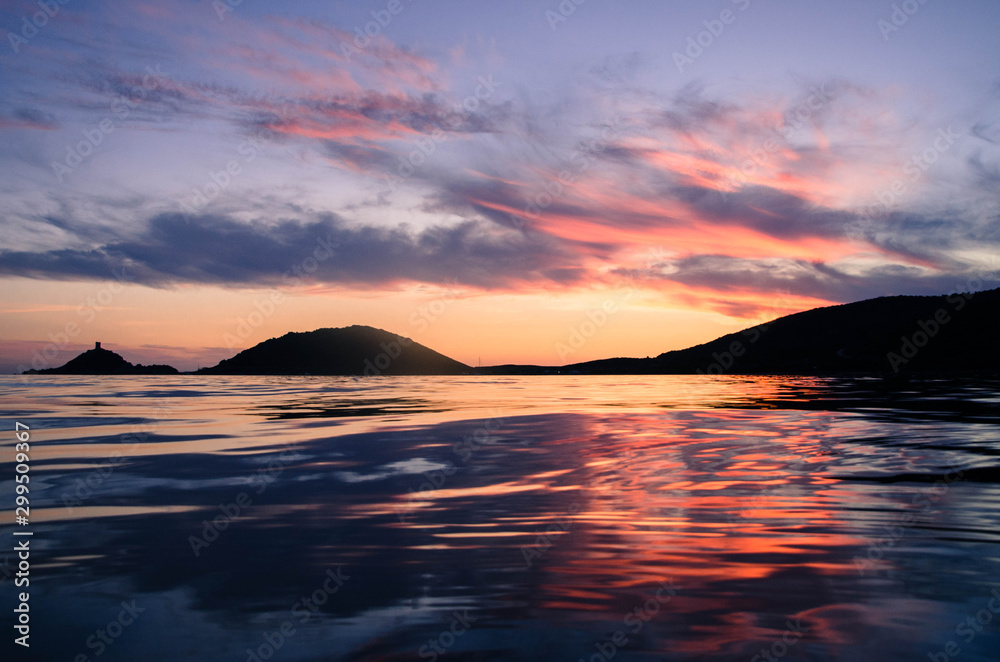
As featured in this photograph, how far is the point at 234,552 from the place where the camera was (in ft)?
24.1

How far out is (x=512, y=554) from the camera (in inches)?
283

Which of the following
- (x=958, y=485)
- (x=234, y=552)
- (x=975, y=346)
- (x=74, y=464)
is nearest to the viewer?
(x=234, y=552)

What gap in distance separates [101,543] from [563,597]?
579 centimetres

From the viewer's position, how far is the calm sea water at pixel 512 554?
16.5ft

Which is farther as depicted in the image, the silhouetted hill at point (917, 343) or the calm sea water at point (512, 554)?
the silhouetted hill at point (917, 343)

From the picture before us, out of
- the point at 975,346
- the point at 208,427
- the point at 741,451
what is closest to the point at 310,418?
the point at 208,427

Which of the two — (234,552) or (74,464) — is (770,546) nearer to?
(234,552)

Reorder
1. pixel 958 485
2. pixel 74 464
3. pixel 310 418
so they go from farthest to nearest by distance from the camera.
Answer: pixel 310 418 < pixel 74 464 < pixel 958 485

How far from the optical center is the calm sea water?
5023 millimetres

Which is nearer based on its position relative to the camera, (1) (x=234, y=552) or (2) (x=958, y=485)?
(1) (x=234, y=552)

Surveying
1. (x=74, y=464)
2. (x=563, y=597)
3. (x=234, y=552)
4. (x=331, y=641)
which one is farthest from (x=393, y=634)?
(x=74, y=464)

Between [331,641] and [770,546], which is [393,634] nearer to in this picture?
[331,641]

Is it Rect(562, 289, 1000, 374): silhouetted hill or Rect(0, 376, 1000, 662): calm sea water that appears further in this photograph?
Rect(562, 289, 1000, 374): silhouetted hill

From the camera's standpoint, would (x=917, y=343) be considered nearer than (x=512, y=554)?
No
